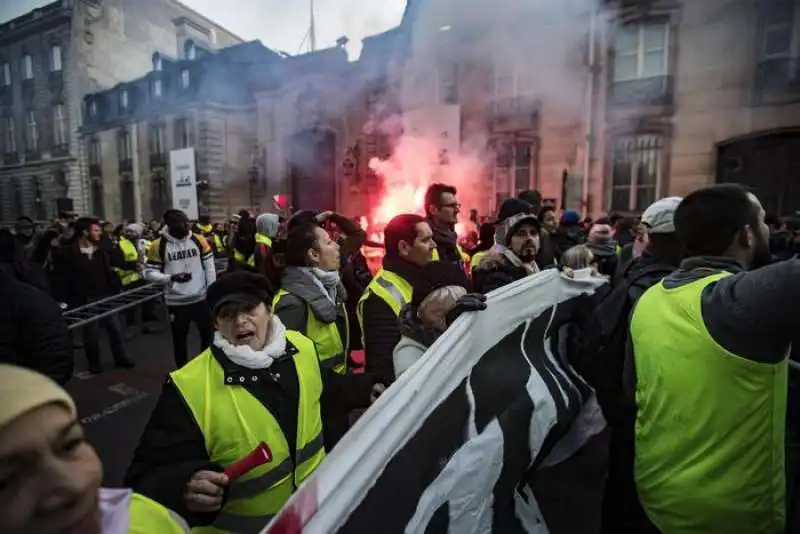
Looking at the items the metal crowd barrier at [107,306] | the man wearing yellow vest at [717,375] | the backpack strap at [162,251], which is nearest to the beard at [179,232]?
the backpack strap at [162,251]

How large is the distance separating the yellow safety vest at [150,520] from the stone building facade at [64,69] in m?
24.9

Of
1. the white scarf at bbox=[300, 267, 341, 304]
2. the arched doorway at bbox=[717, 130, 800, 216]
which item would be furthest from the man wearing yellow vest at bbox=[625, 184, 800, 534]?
the arched doorway at bbox=[717, 130, 800, 216]

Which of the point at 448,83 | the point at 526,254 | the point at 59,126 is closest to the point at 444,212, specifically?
the point at 526,254

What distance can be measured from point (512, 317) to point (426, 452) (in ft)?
3.29

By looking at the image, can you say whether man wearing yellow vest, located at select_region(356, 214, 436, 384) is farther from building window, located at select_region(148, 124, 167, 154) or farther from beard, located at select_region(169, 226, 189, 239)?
building window, located at select_region(148, 124, 167, 154)

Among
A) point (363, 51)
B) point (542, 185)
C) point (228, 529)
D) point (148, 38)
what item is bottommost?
point (228, 529)

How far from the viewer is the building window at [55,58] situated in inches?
837

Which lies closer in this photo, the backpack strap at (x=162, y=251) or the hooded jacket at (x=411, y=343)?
the hooded jacket at (x=411, y=343)

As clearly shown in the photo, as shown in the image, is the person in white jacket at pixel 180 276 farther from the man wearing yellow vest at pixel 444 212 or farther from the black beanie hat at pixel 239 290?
the black beanie hat at pixel 239 290

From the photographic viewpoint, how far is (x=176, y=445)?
4.28 ft

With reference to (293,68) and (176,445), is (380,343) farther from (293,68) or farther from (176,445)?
(293,68)

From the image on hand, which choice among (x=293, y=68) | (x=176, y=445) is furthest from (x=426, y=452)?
(x=293, y=68)

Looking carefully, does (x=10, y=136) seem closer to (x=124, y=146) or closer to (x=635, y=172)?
(x=124, y=146)

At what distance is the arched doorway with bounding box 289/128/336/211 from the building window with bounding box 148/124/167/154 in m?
7.65
